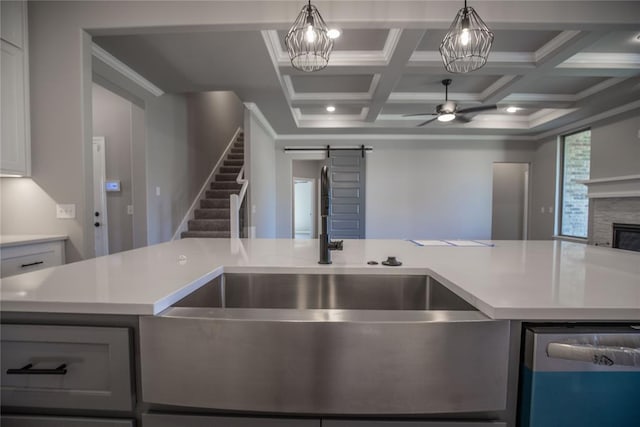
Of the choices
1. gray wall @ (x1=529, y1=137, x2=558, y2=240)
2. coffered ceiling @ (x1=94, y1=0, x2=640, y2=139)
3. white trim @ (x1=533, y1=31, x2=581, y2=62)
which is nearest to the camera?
coffered ceiling @ (x1=94, y1=0, x2=640, y2=139)

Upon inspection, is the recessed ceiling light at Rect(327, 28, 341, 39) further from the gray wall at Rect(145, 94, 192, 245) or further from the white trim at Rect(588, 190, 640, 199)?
the white trim at Rect(588, 190, 640, 199)

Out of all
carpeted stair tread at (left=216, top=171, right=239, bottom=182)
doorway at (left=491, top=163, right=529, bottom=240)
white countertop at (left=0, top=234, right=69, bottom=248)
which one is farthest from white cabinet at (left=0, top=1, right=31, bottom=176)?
doorway at (left=491, top=163, right=529, bottom=240)

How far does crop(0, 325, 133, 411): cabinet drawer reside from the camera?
2.25 feet

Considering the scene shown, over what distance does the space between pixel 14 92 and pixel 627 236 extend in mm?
6950

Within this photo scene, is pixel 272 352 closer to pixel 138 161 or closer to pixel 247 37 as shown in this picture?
pixel 247 37

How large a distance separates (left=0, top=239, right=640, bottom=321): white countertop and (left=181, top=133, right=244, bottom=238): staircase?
2880 mm

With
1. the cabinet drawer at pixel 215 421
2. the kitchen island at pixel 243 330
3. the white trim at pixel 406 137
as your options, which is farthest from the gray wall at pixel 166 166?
the cabinet drawer at pixel 215 421

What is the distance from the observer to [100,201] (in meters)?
3.93

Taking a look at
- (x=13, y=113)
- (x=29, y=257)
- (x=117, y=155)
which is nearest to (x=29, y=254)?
(x=29, y=257)

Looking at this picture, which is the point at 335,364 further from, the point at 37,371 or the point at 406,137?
the point at 406,137

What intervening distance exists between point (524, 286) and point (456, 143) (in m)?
6.17

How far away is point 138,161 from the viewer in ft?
11.7

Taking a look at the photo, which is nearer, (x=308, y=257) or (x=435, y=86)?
(x=308, y=257)

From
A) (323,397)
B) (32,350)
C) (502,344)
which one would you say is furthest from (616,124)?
(32,350)
